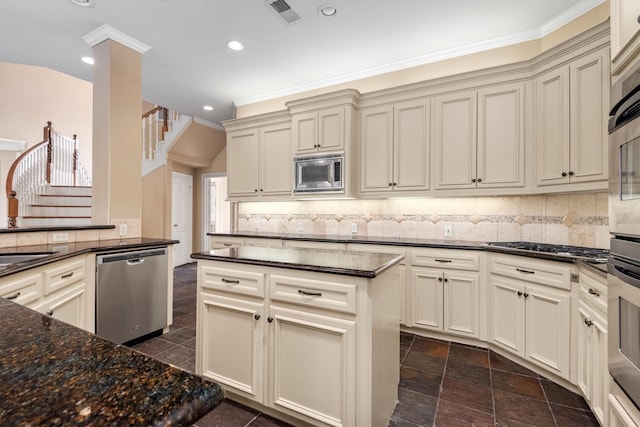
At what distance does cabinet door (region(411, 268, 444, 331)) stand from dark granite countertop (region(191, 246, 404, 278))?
1205 mm

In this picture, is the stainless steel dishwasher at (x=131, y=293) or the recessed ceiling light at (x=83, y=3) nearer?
the stainless steel dishwasher at (x=131, y=293)

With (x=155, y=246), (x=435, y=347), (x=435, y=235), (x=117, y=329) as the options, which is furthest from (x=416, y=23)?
(x=117, y=329)

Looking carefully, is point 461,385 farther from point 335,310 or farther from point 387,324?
point 335,310

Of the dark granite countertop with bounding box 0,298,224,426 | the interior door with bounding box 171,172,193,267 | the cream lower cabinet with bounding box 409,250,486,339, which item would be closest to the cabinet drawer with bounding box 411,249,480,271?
the cream lower cabinet with bounding box 409,250,486,339

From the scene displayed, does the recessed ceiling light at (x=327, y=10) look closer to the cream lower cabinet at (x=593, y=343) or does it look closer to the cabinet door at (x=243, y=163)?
the cabinet door at (x=243, y=163)

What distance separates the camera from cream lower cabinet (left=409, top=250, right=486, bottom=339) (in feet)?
9.02

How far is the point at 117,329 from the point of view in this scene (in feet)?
Answer: 8.43

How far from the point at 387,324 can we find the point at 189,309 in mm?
2919

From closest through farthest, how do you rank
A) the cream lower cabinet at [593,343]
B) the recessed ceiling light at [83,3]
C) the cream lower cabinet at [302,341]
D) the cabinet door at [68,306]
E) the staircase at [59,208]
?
the cream lower cabinet at [302,341] → the cream lower cabinet at [593,343] → the cabinet door at [68,306] → the recessed ceiling light at [83,3] → the staircase at [59,208]

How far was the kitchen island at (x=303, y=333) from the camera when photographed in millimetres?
1475

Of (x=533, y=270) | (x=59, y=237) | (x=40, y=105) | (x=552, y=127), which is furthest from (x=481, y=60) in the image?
(x=40, y=105)

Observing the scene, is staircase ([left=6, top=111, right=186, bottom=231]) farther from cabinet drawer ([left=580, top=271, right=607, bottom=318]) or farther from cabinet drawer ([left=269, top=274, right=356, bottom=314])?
cabinet drawer ([left=580, top=271, right=607, bottom=318])

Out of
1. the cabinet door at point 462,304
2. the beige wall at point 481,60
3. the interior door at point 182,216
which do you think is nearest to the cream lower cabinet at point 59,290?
the cabinet door at point 462,304

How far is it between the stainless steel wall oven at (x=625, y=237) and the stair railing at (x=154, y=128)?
6.46 meters
